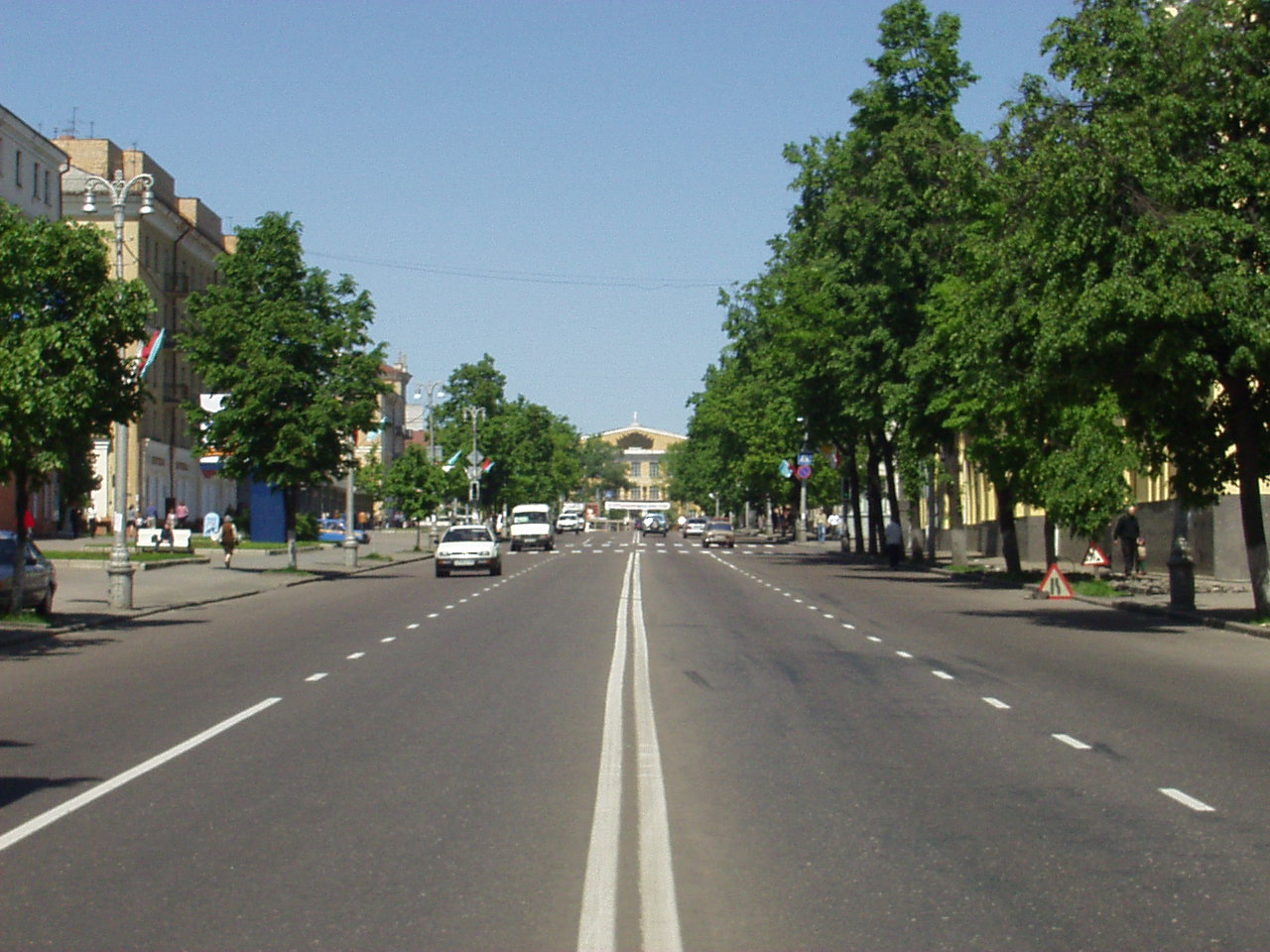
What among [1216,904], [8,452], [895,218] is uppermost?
[895,218]

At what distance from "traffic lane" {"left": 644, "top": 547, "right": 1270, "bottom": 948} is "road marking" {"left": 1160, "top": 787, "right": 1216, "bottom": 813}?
0.41 ft

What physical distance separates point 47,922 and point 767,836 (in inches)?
141

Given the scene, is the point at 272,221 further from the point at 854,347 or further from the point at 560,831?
the point at 560,831

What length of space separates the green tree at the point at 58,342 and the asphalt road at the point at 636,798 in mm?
3897

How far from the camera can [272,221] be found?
45.5m

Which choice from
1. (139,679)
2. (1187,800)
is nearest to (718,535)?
(139,679)

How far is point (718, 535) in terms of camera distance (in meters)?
87.6

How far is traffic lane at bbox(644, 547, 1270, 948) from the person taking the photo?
6527 mm

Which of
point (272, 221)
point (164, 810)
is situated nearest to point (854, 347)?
point (272, 221)

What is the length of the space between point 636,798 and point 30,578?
18.6 metres

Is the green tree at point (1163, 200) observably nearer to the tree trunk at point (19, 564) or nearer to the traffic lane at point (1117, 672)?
the traffic lane at point (1117, 672)

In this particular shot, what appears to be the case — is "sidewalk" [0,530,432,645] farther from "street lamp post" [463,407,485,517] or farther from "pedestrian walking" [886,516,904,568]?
"street lamp post" [463,407,485,517]

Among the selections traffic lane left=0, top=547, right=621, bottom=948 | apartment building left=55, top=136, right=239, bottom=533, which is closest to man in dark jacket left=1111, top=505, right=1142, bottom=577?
traffic lane left=0, top=547, right=621, bottom=948

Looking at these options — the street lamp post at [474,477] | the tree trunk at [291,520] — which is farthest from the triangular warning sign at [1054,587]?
the street lamp post at [474,477]
